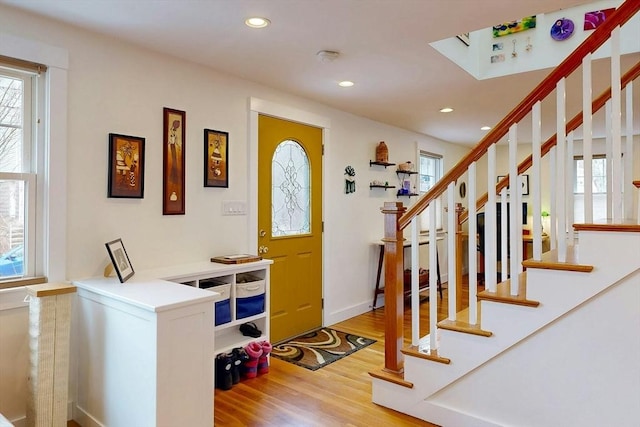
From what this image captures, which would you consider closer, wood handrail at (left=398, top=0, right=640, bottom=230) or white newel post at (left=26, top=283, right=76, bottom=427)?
wood handrail at (left=398, top=0, right=640, bottom=230)

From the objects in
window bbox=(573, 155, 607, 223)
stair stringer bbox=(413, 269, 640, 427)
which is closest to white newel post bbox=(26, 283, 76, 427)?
stair stringer bbox=(413, 269, 640, 427)

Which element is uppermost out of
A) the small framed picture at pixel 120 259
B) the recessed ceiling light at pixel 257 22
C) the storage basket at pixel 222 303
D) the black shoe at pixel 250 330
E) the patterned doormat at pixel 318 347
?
the recessed ceiling light at pixel 257 22

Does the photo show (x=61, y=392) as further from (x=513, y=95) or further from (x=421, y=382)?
(x=513, y=95)

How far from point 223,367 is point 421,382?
133 cm

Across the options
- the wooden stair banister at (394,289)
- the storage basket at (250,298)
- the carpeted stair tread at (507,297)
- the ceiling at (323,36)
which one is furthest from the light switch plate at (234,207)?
the carpeted stair tread at (507,297)

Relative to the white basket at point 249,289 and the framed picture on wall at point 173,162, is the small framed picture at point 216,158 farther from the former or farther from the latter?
the white basket at point 249,289

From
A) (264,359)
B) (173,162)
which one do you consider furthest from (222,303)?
(173,162)

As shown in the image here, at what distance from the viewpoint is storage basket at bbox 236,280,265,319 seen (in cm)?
298

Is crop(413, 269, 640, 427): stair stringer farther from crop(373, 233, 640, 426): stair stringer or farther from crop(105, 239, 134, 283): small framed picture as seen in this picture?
crop(105, 239, 134, 283): small framed picture

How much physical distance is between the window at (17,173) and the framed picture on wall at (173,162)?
754mm

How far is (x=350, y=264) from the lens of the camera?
4594 millimetres

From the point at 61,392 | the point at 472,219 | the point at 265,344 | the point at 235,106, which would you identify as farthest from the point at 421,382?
the point at 235,106

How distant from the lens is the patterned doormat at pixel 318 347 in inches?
130

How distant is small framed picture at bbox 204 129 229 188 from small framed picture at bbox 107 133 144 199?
0.50 meters
